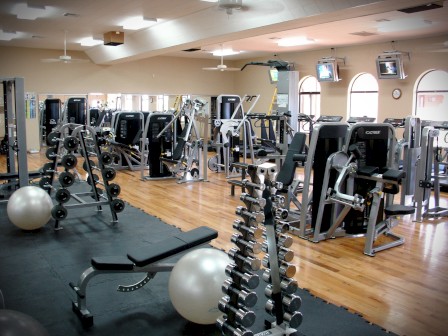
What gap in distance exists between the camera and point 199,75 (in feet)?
43.9

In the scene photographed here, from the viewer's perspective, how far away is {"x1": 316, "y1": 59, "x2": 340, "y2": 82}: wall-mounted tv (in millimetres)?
9914

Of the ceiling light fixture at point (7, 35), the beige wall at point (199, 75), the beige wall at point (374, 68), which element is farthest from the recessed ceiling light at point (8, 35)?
the beige wall at point (374, 68)

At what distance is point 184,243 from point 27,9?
17.0 feet

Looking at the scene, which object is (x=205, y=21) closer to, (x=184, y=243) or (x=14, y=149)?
(x=14, y=149)

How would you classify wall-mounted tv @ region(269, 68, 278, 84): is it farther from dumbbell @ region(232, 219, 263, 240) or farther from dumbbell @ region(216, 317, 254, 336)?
dumbbell @ region(216, 317, 254, 336)

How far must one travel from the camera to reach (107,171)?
Answer: 4.86 m

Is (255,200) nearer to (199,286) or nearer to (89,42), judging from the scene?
(199,286)

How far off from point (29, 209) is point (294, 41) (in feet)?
22.4

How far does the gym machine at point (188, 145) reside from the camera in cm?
733

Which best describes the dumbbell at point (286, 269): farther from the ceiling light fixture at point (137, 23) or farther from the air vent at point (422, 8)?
the ceiling light fixture at point (137, 23)

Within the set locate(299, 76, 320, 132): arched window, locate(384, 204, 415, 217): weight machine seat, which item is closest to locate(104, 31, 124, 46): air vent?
locate(299, 76, 320, 132): arched window

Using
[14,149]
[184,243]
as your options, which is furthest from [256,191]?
[14,149]

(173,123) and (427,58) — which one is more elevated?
(427,58)

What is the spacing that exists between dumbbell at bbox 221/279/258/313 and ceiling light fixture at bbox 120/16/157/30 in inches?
232
